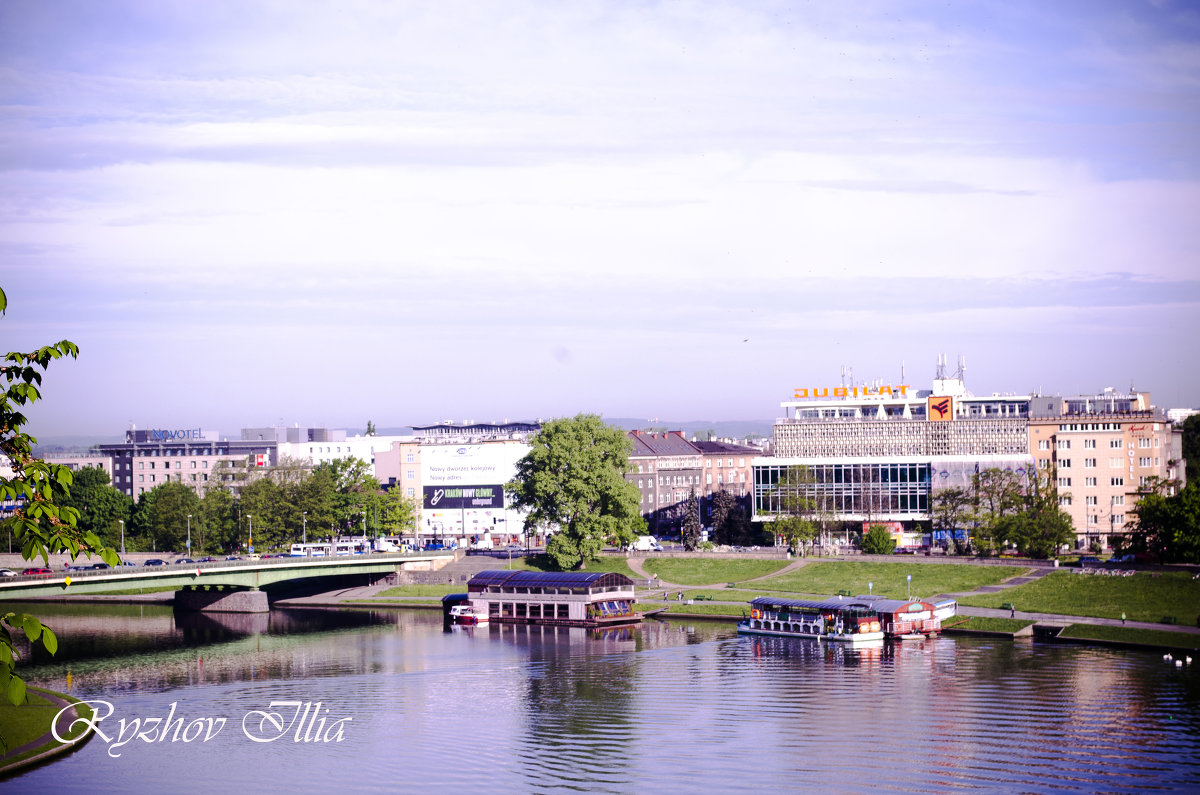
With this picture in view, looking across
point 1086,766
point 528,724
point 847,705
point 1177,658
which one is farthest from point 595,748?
point 1177,658

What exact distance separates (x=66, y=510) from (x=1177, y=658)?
6795 centimetres

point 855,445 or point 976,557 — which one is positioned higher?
point 855,445

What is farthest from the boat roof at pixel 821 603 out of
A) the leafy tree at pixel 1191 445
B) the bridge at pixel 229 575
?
the leafy tree at pixel 1191 445

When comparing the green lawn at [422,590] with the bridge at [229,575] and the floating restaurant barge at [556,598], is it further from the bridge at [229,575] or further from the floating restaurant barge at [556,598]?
the floating restaurant barge at [556,598]

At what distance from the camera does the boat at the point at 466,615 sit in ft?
315

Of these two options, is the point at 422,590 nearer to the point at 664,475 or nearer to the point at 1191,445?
the point at 664,475

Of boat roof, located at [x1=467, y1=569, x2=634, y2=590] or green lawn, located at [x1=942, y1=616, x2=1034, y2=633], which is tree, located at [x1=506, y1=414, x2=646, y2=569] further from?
green lawn, located at [x1=942, y1=616, x2=1034, y2=633]

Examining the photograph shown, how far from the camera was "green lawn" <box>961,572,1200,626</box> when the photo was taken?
265 feet

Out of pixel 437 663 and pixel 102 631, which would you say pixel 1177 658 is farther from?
pixel 102 631

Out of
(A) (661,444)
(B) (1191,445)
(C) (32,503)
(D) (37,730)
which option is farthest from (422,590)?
(C) (32,503)

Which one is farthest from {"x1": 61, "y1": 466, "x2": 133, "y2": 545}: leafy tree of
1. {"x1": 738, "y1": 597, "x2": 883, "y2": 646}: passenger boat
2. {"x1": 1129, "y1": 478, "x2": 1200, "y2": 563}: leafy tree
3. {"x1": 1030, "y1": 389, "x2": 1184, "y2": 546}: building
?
{"x1": 1129, "y1": 478, "x2": 1200, "y2": 563}: leafy tree

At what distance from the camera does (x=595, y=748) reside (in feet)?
165

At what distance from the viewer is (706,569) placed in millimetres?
110875

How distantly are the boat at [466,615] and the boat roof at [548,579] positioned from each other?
7.14 feet
